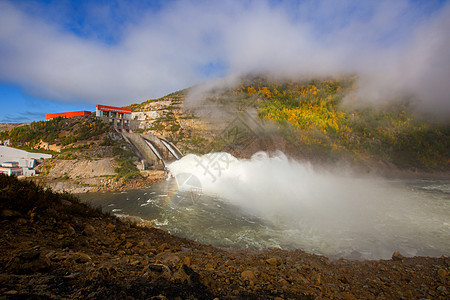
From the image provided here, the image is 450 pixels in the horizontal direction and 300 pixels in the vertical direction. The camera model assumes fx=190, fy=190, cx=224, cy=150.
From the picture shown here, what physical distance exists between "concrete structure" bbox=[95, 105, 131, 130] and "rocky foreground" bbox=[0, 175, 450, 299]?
40.7 m

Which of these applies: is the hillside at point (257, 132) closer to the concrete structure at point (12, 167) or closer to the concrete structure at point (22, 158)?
the concrete structure at point (22, 158)

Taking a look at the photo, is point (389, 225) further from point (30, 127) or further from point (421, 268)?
point (30, 127)

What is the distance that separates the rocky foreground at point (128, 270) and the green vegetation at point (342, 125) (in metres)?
40.1

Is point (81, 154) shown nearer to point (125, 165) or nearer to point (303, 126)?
point (125, 165)

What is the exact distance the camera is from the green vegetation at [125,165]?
76.4 ft

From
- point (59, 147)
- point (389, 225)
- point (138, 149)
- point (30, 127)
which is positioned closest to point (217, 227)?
point (389, 225)

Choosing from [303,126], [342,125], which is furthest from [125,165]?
[342,125]

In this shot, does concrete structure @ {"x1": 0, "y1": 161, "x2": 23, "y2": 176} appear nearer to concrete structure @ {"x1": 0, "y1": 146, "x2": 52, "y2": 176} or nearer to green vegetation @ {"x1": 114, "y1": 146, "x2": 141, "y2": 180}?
concrete structure @ {"x1": 0, "y1": 146, "x2": 52, "y2": 176}

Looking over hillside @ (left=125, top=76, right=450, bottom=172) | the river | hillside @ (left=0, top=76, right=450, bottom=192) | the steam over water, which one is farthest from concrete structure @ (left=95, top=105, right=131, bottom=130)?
the river

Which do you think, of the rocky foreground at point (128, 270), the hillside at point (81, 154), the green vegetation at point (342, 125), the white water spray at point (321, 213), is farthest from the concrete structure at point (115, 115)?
the rocky foreground at point (128, 270)

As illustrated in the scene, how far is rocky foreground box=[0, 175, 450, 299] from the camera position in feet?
5.99

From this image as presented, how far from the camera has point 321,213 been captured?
14305 mm

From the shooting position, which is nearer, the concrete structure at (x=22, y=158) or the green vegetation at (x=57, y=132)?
the concrete structure at (x=22, y=158)

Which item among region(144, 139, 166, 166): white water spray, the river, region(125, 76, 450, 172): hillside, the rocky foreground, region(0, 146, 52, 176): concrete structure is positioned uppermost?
region(125, 76, 450, 172): hillside
